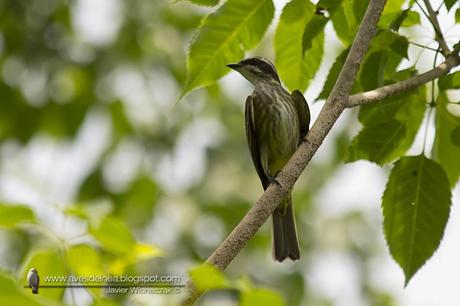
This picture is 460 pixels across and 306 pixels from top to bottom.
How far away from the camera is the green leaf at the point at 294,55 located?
3.79 metres

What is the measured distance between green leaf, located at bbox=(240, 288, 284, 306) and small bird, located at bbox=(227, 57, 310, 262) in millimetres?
3438

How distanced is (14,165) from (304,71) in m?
6.23

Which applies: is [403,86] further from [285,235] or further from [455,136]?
[285,235]

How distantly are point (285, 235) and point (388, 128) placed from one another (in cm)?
189

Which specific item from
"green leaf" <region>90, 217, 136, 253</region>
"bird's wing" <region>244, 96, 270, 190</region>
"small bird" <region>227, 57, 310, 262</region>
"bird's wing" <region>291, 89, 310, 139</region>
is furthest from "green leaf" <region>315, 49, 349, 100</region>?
"bird's wing" <region>244, 96, 270, 190</region>

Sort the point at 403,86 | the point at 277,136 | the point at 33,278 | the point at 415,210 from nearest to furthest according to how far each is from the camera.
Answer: the point at 33,278, the point at 403,86, the point at 415,210, the point at 277,136

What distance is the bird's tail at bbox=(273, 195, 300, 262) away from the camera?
5.26 m

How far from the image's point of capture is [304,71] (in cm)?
385

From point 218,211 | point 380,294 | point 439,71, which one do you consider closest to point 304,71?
point 439,71

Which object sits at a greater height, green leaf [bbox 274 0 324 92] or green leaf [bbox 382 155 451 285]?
green leaf [bbox 274 0 324 92]

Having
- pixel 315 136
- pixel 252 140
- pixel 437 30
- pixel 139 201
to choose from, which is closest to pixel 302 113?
pixel 252 140

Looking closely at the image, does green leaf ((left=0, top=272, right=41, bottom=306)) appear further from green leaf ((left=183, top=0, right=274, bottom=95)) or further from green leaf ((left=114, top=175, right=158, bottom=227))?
green leaf ((left=114, top=175, right=158, bottom=227))

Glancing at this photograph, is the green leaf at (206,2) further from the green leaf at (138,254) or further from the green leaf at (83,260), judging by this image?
the green leaf at (83,260)

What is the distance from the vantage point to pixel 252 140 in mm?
5617
